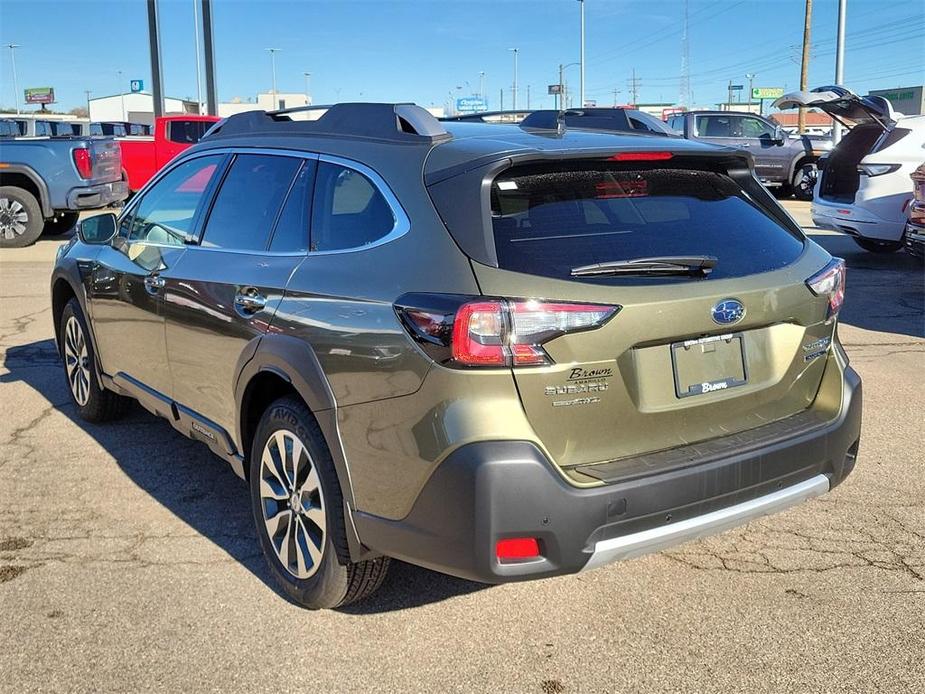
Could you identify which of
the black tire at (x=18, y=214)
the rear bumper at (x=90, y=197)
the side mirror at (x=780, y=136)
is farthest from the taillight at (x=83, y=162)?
the side mirror at (x=780, y=136)

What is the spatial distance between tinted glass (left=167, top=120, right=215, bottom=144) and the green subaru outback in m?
16.7

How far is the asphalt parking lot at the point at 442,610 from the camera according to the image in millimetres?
2992

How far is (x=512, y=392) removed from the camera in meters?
2.67

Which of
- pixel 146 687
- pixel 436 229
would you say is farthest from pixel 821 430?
pixel 146 687

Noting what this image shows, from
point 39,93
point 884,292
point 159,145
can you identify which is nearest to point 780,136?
point 884,292

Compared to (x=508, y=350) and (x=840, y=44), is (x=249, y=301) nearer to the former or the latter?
(x=508, y=350)

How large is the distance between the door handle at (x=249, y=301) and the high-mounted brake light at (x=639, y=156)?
136cm

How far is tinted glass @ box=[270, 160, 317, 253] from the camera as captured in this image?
3457 millimetres

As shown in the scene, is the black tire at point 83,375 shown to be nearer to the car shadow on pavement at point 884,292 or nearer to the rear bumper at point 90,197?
the car shadow on pavement at point 884,292

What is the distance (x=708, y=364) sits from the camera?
298 cm

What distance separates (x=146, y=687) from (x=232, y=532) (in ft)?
3.89

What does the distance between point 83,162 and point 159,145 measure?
4.86 metres

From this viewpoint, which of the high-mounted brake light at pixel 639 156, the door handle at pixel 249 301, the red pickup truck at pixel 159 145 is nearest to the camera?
the high-mounted brake light at pixel 639 156

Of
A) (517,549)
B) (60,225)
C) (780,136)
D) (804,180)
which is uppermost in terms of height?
(780,136)
